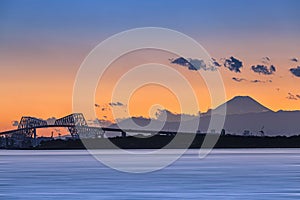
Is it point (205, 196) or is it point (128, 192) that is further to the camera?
point (128, 192)

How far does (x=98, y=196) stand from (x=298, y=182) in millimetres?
16107

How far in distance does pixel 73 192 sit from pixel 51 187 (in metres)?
4.80

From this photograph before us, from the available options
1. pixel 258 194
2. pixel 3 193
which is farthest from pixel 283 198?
pixel 3 193

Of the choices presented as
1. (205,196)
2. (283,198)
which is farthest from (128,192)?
(283,198)

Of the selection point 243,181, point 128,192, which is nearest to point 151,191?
point 128,192

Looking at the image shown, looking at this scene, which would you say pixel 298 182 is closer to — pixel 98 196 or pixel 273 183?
pixel 273 183

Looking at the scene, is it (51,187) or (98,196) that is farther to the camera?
(51,187)

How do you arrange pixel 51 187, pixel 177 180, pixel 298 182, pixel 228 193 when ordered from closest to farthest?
1. pixel 228 193
2. pixel 51 187
3. pixel 298 182
4. pixel 177 180

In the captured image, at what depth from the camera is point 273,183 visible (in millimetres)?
51375

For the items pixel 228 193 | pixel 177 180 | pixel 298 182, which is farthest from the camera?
pixel 177 180

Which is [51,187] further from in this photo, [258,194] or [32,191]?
[258,194]

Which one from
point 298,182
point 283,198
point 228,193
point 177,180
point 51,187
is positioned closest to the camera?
point 283,198

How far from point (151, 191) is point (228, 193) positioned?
426cm

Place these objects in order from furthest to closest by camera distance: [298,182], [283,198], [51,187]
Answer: [298,182] → [51,187] → [283,198]
